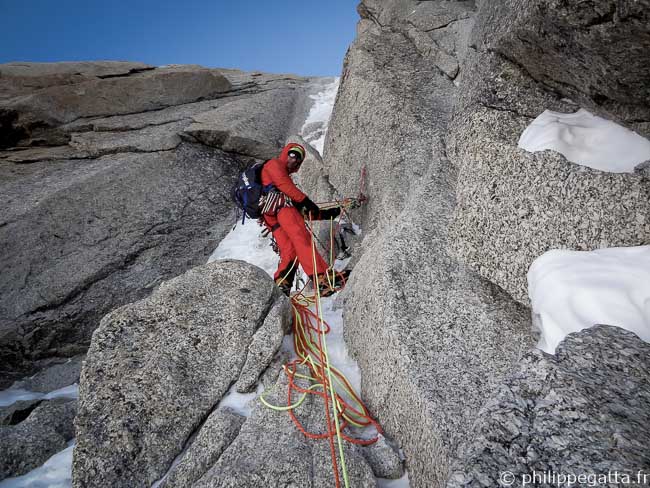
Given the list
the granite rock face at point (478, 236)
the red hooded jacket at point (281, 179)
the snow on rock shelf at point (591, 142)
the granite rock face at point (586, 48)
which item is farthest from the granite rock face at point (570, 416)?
the red hooded jacket at point (281, 179)

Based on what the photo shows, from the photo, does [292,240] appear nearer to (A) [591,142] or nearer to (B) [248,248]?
(B) [248,248]

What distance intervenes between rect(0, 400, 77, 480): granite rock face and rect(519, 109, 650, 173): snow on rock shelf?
6.30 m

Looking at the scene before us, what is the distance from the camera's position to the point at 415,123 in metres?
7.22

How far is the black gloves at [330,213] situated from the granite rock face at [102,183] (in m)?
3.64

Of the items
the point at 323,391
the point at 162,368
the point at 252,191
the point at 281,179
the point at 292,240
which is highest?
the point at 281,179

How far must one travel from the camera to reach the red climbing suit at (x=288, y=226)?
7.04 meters

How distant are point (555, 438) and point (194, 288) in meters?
4.28

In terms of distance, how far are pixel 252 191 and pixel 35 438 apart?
4.61m

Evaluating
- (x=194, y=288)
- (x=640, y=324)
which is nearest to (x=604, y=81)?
(x=640, y=324)

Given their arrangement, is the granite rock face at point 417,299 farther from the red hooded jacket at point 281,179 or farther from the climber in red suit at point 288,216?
the red hooded jacket at point 281,179

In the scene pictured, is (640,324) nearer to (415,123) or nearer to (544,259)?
(544,259)

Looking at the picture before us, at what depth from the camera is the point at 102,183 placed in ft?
31.6

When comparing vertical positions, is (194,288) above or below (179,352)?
above

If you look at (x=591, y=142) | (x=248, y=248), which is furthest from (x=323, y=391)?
(x=248, y=248)
